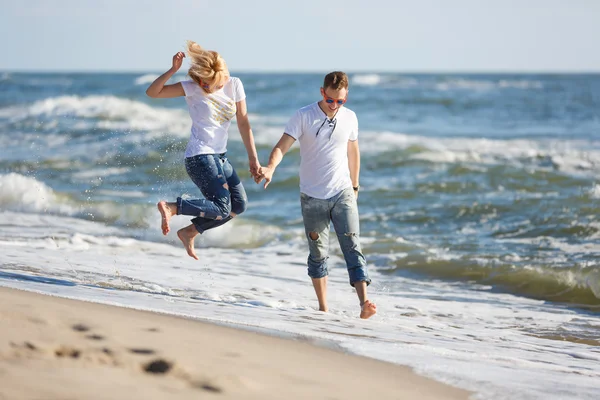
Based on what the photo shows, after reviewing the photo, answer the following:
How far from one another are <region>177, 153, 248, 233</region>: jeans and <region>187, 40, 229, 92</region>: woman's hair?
541 millimetres

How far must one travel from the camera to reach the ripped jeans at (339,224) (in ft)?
18.6

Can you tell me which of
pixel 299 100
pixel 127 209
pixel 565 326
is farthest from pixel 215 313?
pixel 299 100

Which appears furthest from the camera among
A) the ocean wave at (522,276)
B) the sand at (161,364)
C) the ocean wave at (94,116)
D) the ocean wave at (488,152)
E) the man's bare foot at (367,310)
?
the ocean wave at (94,116)

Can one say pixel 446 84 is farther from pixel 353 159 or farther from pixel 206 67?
pixel 206 67

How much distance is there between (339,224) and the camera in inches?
225

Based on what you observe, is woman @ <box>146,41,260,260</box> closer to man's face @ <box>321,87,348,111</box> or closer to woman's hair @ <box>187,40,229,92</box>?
woman's hair @ <box>187,40,229,92</box>

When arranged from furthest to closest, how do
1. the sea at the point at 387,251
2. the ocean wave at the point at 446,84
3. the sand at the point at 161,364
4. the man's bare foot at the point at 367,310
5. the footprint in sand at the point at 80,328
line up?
the ocean wave at the point at 446,84 → the man's bare foot at the point at 367,310 → the sea at the point at 387,251 → the footprint in sand at the point at 80,328 → the sand at the point at 161,364

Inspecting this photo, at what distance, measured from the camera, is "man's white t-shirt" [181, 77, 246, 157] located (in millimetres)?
5637

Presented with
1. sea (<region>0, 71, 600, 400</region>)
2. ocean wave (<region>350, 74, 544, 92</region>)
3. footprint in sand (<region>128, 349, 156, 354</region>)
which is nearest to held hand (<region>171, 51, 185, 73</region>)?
sea (<region>0, 71, 600, 400</region>)

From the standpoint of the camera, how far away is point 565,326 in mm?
6730

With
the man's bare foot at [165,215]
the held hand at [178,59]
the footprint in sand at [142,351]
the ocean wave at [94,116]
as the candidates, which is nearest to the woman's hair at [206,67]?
the held hand at [178,59]

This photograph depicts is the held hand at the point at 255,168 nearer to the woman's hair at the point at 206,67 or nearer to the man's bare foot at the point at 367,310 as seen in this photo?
the woman's hair at the point at 206,67

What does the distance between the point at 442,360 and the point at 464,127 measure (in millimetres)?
25115

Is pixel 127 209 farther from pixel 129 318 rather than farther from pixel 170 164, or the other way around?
pixel 129 318
